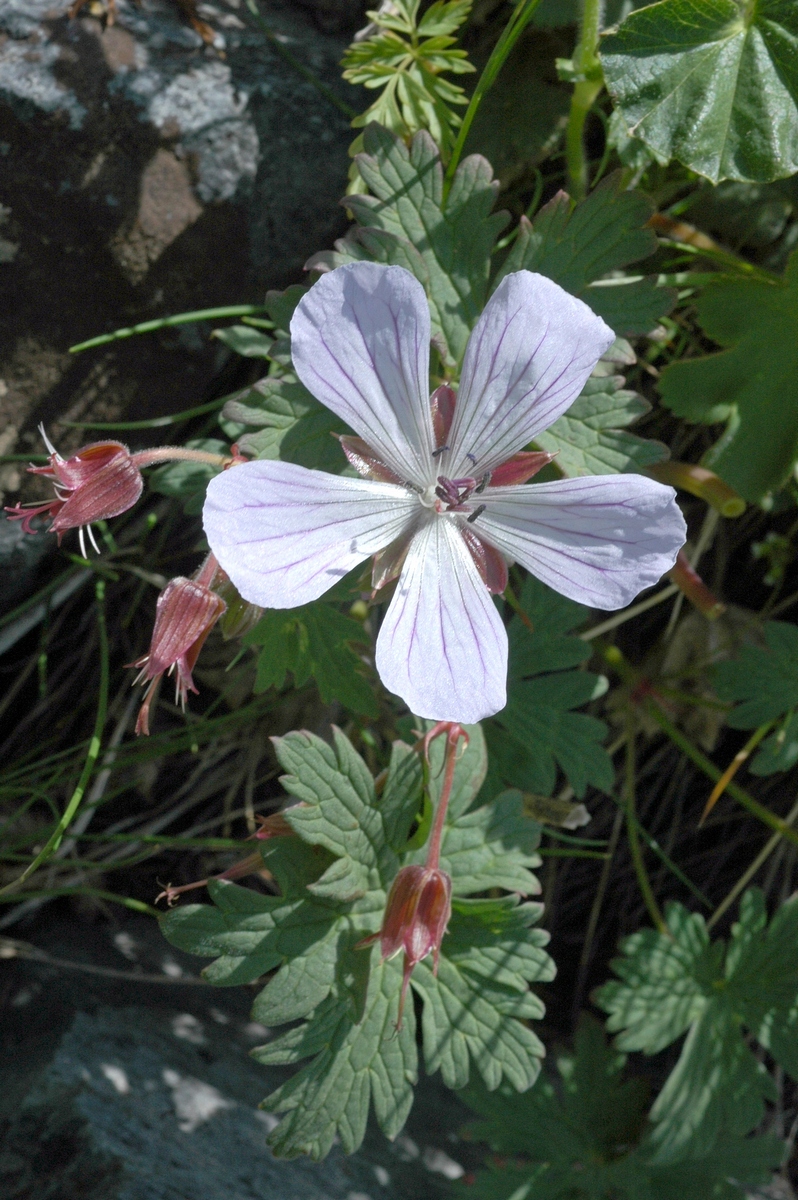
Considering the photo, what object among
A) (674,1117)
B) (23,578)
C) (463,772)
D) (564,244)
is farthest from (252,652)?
(674,1117)

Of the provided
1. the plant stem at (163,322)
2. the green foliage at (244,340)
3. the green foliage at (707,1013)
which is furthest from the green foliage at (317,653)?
the green foliage at (707,1013)

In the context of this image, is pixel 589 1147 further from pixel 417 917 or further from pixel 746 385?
pixel 746 385

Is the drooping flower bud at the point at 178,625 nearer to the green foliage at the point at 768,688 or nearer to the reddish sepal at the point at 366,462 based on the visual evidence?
the reddish sepal at the point at 366,462

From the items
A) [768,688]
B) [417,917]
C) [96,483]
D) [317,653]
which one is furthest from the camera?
[768,688]

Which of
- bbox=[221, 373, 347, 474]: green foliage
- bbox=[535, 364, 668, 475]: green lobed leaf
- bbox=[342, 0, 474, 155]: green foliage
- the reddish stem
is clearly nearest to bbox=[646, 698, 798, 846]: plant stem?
the reddish stem

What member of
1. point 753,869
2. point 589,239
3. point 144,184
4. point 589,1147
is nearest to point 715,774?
point 753,869

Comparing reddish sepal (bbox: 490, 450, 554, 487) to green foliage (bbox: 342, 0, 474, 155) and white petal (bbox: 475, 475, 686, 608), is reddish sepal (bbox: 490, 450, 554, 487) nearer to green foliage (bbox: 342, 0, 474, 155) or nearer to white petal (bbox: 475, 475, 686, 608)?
white petal (bbox: 475, 475, 686, 608)
